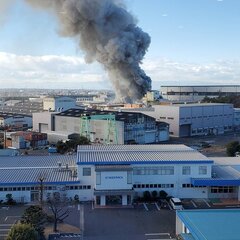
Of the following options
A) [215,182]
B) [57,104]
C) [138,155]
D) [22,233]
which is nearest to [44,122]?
[57,104]

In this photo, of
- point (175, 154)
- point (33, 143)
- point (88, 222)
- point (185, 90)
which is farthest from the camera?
point (185, 90)

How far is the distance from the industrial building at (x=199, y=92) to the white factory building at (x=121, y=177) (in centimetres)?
3793

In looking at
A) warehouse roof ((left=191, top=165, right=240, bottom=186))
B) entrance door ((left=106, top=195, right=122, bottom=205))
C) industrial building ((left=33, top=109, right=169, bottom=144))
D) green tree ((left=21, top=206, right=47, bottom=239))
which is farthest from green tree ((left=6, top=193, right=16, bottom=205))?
industrial building ((left=33, top=109, right=169, bottom=144))

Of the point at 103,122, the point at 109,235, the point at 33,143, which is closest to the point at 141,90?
the point at 103,122

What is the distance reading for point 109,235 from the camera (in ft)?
32.0

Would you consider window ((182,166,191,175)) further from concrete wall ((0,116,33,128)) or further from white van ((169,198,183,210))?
concrete wall ((0,116,33,128))

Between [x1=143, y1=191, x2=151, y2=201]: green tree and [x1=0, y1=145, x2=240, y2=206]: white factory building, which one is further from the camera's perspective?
[x1=143, y1=191, x2=151, y2=201]: green tree

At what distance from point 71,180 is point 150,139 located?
42.2ft

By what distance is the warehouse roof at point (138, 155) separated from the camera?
13192mm

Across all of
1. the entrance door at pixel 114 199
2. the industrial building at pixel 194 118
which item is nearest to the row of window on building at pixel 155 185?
the entrance door at pixel 114 199

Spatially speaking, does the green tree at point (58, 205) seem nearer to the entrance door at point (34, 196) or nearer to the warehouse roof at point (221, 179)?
the entrance door at point (34, 196)

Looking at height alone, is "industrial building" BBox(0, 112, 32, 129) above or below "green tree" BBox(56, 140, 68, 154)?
above

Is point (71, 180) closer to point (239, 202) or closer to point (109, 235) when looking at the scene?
point (109, 235)

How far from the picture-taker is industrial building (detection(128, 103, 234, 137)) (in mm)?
29109
